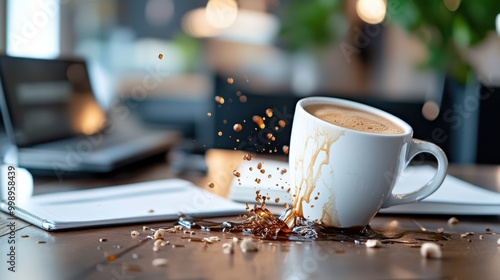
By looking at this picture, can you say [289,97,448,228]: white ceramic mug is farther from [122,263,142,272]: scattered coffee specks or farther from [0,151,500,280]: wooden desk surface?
[122,263,142,272]: scattered coffee specks

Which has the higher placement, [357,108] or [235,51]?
[235,51]

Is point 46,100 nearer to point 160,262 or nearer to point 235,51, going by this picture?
point 160,262

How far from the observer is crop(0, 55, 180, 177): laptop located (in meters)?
1.03

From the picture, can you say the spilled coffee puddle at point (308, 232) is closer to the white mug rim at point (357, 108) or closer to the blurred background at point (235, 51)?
the white mug rim at point (357, 108)

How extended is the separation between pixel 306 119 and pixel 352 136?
0.18 ft

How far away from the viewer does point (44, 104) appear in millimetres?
1146

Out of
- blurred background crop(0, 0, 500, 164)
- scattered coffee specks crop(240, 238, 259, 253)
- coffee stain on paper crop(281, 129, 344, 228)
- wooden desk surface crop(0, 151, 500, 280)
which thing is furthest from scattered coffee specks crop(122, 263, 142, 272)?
blurred background crop(0, 0, 500, 164)

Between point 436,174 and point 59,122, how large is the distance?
82cm

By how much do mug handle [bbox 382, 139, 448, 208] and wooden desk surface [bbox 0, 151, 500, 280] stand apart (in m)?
0.04

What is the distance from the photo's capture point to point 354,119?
25.9 inches

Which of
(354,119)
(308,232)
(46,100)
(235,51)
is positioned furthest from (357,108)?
(235,51)

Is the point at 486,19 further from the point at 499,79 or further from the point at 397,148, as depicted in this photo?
the point at 499,79

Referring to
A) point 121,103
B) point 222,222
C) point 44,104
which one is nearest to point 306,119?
point 222,222

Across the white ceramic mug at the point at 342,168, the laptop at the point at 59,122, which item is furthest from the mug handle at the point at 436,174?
the laptop at the point at 59,122
